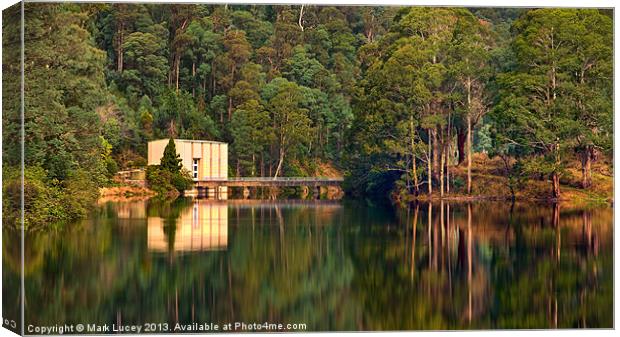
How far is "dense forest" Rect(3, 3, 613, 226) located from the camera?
1623 centimetres

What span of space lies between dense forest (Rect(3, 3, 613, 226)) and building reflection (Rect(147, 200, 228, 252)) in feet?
3.47

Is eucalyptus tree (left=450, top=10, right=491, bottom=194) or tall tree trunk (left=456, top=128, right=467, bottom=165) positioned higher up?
eucalyptus tree (left=450, top=10, right=491, bottom=194)

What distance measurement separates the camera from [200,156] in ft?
62.7

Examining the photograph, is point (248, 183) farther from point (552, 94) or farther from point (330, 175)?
point (552, 94)

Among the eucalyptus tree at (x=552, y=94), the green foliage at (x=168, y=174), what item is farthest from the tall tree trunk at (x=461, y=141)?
the green foliage at (x=168, y=174)

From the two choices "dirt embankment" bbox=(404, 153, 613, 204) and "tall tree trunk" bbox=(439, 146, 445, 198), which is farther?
"tall tree trunk" bbox=(439, 146, 445, 198)

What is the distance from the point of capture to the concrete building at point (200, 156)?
18156 mm

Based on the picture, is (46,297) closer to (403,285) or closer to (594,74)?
(403,285)

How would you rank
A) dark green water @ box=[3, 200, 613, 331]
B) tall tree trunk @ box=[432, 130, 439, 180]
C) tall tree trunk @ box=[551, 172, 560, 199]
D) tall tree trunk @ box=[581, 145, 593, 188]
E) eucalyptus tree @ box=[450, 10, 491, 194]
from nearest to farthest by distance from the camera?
dark green water @ box=[3, 200, 613, 331], tall tree trunk @ box=[581, 145, 593, 188], tall tree trunk @ box=[551, 172, 560, 199], eucalyptus tree @ box=[450, 10, 491, 194], tall tree trunk @ box=[432, 130, 439, 180]

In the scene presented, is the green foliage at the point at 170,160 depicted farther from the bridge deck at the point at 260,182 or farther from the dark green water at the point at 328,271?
the bridge deck at the point at 260,182

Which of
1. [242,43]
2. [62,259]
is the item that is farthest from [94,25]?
[62,259]

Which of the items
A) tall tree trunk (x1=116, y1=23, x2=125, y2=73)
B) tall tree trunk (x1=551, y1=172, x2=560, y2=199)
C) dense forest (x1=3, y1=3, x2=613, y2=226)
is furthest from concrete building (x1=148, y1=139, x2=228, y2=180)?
tall tree trunk (x1=551, y1=172, x2=560, y2=199)

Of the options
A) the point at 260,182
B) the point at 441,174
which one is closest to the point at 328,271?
the point at 260,182

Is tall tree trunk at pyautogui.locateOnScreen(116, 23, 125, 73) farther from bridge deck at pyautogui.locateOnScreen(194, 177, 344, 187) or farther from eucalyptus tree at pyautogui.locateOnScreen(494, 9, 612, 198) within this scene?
eucalyptus tree at pyautogui.locateOnScreen(494, 9, 612, 198)
